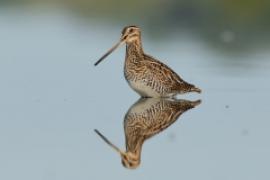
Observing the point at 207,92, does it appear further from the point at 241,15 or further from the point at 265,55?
the point at 241,15

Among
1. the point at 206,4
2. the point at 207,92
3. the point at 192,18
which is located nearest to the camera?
the point at 207,92

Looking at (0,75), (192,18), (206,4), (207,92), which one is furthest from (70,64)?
(206,4)

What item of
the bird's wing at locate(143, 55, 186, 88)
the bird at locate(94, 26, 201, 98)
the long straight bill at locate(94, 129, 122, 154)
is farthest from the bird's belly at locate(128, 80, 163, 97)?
the long straight bill at locate(94, 129, 122, 154)

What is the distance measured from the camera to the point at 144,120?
1313 centimetres

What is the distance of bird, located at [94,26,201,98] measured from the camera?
14672mm

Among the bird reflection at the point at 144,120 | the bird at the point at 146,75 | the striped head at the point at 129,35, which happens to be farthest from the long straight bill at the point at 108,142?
the striped head at the point at 129,35

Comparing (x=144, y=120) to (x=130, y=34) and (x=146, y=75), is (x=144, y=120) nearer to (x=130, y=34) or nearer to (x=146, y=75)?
(x=146, y=75)

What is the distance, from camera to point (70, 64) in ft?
55.8

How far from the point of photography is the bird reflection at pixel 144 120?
11.5 m

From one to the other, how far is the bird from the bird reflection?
13 centimetres

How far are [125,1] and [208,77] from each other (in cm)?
864

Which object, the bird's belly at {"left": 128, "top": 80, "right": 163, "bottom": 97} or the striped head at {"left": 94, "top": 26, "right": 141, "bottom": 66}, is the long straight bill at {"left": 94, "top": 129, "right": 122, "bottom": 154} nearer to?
the bird's belly at {"left": 128, "top": 80, "right": 163, "bottom": 97}

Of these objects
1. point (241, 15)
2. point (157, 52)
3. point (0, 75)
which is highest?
point (241, 15)

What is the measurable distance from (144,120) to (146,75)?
1675 millimetres
